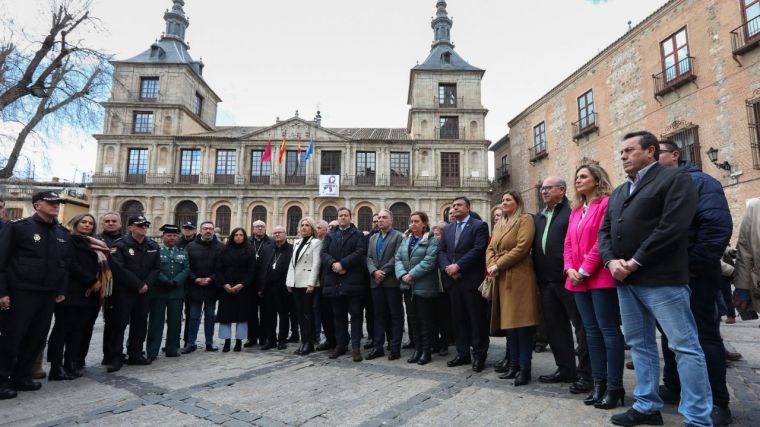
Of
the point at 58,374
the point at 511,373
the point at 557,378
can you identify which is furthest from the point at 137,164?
the point at 557,378

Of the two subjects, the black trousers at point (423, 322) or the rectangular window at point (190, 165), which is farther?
the rectangular window at point (190, 165)

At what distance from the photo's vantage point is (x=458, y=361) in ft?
15.3

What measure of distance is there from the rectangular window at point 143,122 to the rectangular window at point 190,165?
3397mm

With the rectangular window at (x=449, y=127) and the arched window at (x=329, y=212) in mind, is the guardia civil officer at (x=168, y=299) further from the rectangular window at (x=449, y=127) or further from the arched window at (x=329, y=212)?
the rectangular window at (x=449, y=127)

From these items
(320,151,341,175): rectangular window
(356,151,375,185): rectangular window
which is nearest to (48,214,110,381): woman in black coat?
(356,151,375,185): rectangular window

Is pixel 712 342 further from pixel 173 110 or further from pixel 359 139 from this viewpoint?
pixel 173 110

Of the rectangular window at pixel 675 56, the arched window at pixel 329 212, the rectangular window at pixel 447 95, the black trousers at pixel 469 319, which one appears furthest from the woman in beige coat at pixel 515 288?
the rectangular window at pixel 447 95

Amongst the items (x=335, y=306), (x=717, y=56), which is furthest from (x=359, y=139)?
(x=335, y=306)

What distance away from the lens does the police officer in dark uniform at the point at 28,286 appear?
397 centimetres

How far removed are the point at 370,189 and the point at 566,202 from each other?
2599cm

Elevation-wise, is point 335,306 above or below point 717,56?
below

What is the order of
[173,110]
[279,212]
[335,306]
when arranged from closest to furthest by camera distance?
[335,306]
[279,212]
[173,110]

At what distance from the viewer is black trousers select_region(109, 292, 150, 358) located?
16.3 ft

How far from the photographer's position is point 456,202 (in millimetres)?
4910
